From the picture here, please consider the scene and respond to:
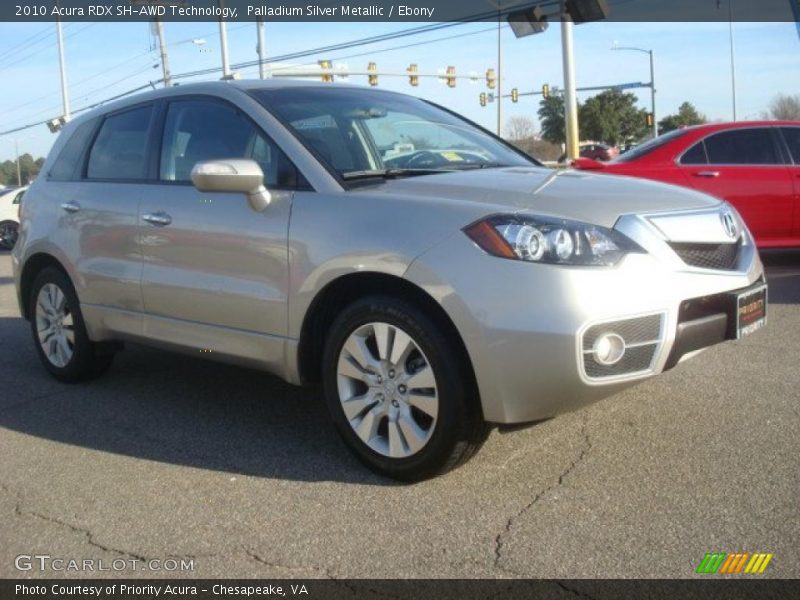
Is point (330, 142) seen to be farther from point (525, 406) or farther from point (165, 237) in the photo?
point (525, 406)

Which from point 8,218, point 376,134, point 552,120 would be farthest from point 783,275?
point 552,120

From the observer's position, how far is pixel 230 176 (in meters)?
3.95

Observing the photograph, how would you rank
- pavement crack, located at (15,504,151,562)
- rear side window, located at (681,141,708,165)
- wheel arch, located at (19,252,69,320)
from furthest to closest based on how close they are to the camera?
1. rear side window, located at (681,141,708,165)
2. wheel arch, located at (19,252,69,320)
3. pavement crack, located at (15,504,151,562)

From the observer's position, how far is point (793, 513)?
3.20 metres

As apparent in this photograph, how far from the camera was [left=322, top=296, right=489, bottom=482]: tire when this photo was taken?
137 inches

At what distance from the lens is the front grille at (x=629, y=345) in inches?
129

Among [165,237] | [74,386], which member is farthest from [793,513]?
[74,386]

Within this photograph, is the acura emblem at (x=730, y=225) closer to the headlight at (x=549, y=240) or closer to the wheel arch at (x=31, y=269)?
the headlight at (x=549, y=240)

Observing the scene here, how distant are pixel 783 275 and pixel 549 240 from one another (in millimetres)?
6158

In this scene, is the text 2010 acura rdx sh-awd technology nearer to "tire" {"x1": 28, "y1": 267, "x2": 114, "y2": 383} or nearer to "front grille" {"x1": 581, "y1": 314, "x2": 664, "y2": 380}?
"front grille" {"x1": 581, "y1": 314, "x2": 664, "y2": 380}

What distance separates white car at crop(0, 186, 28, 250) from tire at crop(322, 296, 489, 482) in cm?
1652

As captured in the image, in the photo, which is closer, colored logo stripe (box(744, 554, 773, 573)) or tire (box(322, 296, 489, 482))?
colored logo stripe (box(744, 554, 773, 573))

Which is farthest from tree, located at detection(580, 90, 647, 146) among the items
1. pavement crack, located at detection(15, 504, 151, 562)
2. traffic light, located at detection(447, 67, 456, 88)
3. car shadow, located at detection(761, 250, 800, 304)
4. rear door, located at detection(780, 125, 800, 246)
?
pavement crack, located at detection(15, 504, 151, 562)

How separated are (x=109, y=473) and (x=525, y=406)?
6.55ft
